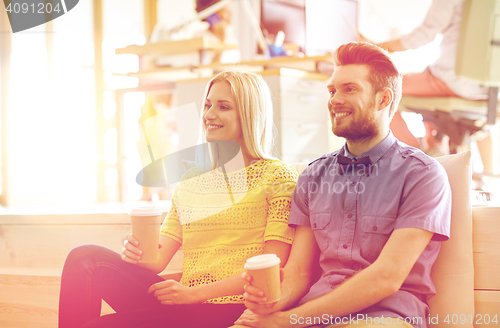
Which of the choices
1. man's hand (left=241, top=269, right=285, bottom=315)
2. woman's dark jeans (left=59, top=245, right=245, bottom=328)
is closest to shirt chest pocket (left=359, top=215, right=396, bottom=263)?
man's hand (left=241, top=269, right=285, bottom=315)

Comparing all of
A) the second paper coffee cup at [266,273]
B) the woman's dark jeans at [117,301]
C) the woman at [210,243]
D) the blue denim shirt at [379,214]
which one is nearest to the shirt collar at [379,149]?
the blue denim shirt at [379,214]

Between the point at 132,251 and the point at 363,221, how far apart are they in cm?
60

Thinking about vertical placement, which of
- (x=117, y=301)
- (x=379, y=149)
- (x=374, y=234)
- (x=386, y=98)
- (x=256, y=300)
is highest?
(x=386, y=98)

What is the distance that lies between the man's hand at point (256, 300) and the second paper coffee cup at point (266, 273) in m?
0.01

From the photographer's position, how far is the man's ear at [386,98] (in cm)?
127

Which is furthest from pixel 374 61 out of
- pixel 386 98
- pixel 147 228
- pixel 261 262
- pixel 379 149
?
pixel 147 228

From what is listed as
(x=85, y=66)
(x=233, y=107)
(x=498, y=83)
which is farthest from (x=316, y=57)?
(x=85, y=66)

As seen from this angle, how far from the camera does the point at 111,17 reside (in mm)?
5344

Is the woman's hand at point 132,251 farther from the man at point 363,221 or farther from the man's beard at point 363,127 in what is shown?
the man's beard at point 363,127

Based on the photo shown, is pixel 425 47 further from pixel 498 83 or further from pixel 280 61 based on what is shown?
pixel 280 61

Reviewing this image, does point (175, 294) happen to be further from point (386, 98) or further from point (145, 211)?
point (386, 98)

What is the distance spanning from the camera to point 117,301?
1.40 metres

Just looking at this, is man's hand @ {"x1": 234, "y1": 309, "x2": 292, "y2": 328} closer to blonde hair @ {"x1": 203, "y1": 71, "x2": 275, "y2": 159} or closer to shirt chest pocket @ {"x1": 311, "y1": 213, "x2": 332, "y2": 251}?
shirt chest pocket @ {"x1": 311, "y1": 213, "x2": 332, "y2": 251}

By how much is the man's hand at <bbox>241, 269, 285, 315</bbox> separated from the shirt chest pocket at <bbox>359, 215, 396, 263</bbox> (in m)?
0.26
